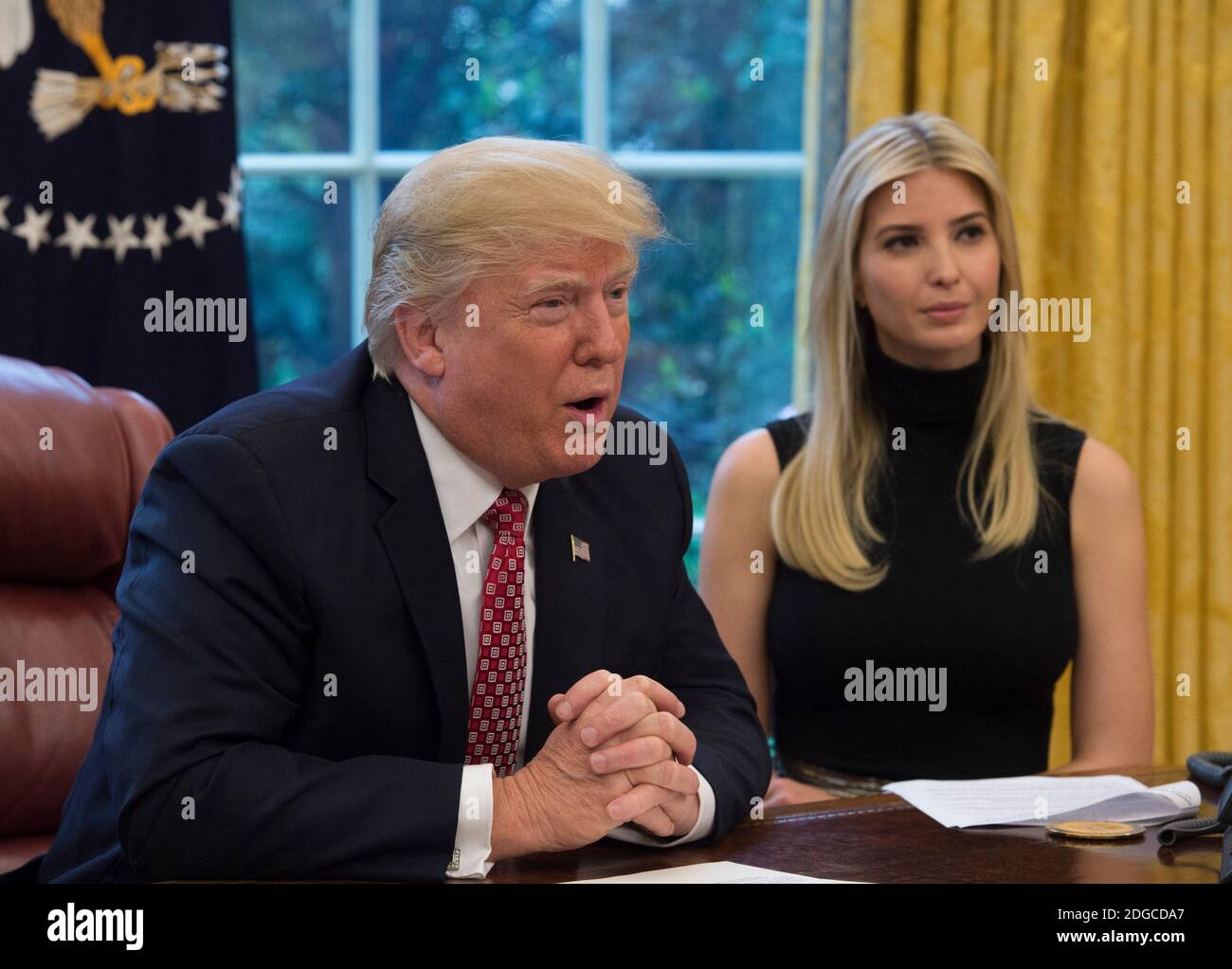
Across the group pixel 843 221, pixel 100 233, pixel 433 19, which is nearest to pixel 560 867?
pixel 843 221

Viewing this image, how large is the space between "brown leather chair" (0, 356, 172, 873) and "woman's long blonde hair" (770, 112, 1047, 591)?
107 centimetres

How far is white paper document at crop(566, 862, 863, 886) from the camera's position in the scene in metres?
1.29

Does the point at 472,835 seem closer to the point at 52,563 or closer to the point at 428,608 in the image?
the point at 428,608

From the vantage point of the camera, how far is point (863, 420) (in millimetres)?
2486

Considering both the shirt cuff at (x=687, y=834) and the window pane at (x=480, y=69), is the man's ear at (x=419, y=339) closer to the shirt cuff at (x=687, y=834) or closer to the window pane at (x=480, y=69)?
the shirt cuff at (x=687, y=834)

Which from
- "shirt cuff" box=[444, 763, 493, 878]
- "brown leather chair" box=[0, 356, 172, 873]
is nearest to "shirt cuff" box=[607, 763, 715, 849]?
"shirt cuff" box=[444, 763, 493, 878]

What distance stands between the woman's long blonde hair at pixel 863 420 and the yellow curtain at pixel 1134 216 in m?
0.57

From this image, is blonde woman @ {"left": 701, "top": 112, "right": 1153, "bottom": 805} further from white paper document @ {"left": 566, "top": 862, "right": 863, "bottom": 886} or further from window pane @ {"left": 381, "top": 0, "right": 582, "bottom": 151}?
window pane @ {"left": 381, "top": 0, "right": 582, "bottom": 151}

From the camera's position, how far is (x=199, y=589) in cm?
144

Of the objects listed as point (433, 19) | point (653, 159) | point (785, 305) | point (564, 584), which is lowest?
point (564, 584)

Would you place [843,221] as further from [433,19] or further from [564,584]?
[433,19]

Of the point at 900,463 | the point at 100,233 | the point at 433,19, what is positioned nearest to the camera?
A: the point at 900,463

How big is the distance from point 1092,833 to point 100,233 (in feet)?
7.71
